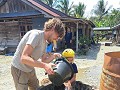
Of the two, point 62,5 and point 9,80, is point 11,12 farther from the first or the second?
point 62,5

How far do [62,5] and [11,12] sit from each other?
2543 centimetres

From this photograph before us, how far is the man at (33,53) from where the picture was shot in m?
2.38

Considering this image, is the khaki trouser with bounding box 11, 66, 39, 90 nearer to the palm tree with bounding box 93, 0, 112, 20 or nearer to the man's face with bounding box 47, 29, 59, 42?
the man's face with bounding box 47, 29, 59, 42

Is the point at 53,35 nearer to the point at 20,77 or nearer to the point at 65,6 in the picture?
the point at 20,77

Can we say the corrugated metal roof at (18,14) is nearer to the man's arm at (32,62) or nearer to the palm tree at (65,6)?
the man's arm at (32,62)

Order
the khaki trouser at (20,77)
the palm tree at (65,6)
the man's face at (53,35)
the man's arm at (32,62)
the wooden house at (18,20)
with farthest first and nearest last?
the palm tree at (65,6), the wooden house at (18,20), the khaki trouser at (20,77), the man's face at (53,35), the man's arm at (32,62)

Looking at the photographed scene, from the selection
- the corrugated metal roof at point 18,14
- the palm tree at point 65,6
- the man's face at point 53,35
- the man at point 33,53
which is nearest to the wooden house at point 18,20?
the corrugated metal roof at point 18,14

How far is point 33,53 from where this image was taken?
2.75 meters

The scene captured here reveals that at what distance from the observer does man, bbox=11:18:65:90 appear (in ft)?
7.82

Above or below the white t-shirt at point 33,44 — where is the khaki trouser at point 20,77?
below

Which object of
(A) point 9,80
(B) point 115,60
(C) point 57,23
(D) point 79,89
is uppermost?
(C) point 57,23

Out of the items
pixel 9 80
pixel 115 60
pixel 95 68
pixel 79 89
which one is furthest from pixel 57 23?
pixel 95 68

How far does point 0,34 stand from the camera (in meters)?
15.2

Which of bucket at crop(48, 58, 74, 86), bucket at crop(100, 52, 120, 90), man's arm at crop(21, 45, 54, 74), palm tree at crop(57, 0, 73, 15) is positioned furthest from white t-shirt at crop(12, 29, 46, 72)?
palm tree at crop(57, 0, 73, 15)
